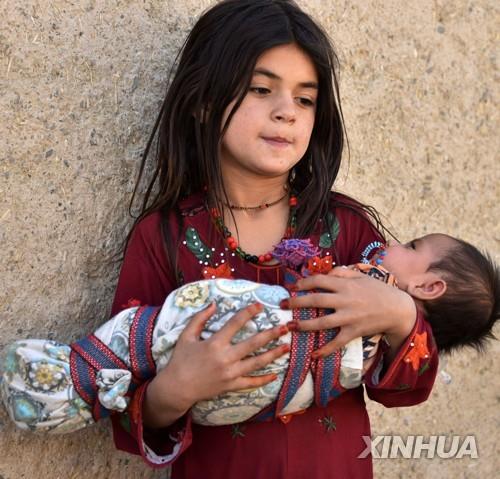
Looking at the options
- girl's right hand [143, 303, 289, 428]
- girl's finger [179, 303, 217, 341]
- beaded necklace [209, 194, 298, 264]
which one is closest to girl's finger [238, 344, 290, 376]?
girl's right hand [143, 303, 289, 428]

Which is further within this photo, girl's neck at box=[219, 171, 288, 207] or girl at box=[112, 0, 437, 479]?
girl's neck at box=[219, 171, 288, 207]

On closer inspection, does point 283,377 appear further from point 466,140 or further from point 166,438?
point 466,140

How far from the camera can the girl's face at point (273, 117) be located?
206cm

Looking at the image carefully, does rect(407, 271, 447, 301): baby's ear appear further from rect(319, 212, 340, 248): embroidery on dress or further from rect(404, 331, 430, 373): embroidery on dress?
rect(319, 212, 340, 248): embroidery on dress

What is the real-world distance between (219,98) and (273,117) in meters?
0.15

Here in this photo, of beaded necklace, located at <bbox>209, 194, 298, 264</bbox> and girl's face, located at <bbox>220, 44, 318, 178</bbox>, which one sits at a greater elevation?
girl's face, located at <bbox>220, 44, 318, 178</bbox>

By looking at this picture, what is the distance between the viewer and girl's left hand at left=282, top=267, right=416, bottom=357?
1805 millimetres

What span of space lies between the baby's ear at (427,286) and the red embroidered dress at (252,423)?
3.7 inches

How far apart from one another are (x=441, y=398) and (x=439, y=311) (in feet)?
4.12

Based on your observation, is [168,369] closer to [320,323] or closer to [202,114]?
[320,323]
